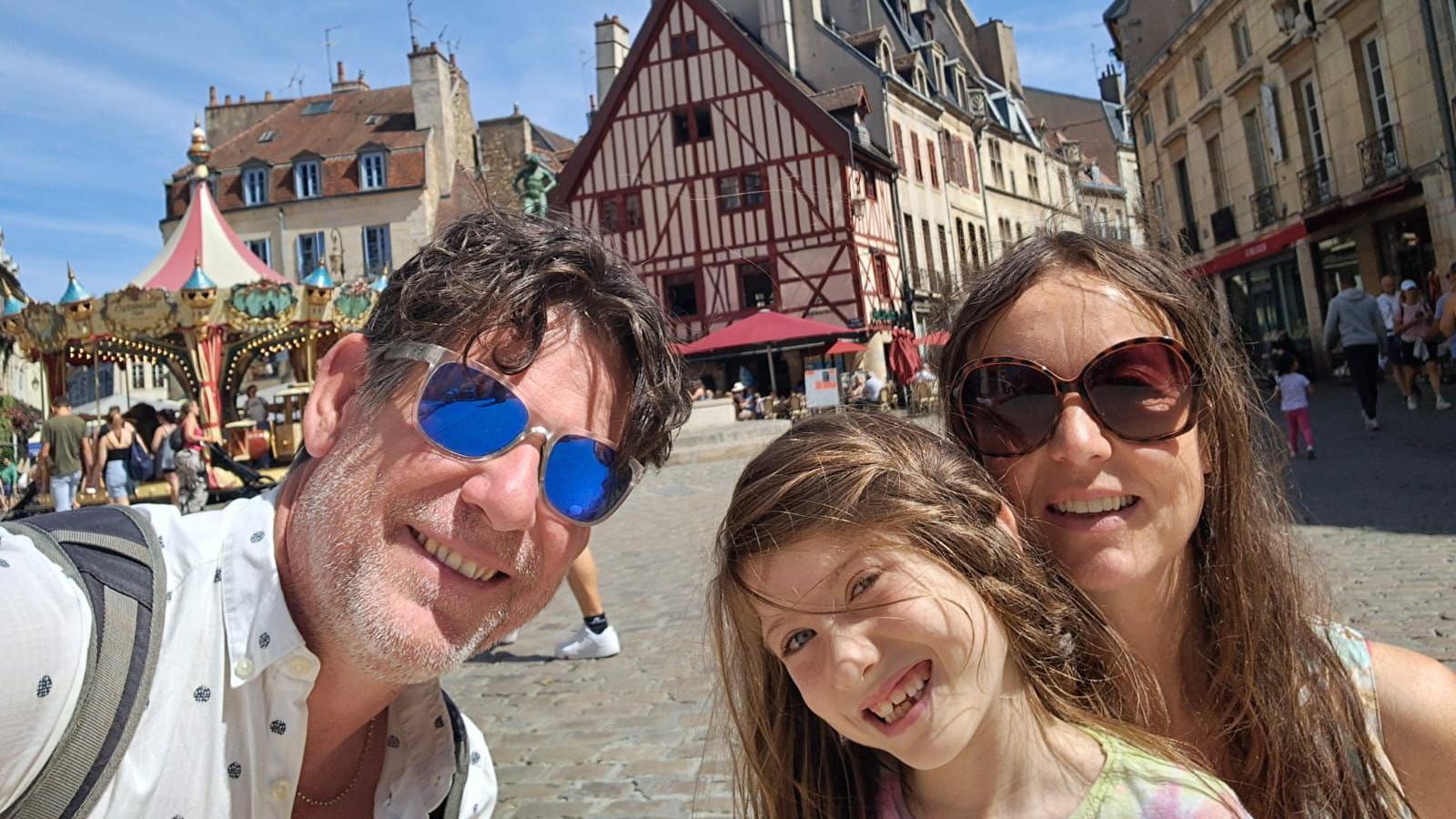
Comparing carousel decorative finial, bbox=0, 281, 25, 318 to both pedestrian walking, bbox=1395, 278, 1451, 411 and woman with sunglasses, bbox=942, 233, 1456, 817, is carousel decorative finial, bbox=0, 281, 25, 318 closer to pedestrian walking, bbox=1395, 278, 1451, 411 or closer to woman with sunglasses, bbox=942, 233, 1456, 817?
woman with sunglasses, bbox=942, 233, 1456, 817

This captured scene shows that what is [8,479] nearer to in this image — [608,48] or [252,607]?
[608,48]

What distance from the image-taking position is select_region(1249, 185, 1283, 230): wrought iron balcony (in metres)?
20.1

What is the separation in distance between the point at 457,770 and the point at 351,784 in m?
0.20

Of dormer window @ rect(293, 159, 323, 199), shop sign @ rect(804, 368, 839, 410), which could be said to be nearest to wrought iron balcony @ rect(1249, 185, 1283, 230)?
shop sign @ rect(804, 368, 839, 410)

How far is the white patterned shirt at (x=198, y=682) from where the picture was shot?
3.51 feet

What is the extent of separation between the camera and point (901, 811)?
1.39 meters

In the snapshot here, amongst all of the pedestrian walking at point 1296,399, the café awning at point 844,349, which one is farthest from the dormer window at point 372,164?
the pedestrian walking at point 1296,399

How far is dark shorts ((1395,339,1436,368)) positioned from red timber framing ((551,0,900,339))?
14899 mm

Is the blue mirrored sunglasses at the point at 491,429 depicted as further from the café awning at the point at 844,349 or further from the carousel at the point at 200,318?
the café awning at the point at 844,349

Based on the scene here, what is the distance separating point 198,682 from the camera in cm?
128

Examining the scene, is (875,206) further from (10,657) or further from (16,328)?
(10,657)

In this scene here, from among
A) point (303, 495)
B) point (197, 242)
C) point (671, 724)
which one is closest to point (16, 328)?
point (197, 242)

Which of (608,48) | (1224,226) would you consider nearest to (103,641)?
(1224,226)

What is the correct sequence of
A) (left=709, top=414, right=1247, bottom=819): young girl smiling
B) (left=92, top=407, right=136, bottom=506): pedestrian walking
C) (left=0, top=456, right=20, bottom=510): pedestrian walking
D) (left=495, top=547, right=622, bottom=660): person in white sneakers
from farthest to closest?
1. (left=0, top=456, right=20, bottom=510): pedestrian walking
2. (left=92, top=407, right=136, bottom=506): pedestrian walking
3. (left=495, top=547, right=622, bottom=660): person in white sneakers
4. (left=709, top=414, right=1247, bottom=819): young girl smiling
